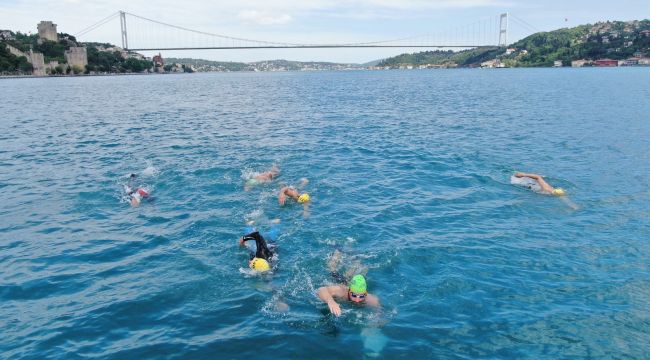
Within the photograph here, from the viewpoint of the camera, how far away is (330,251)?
13.2 meters

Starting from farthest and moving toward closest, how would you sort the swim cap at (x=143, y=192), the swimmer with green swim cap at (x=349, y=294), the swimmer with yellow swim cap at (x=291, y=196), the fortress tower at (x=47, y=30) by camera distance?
the fortress tower at (x=47, y=30) < the swim cap at (x=143, y=192) < the swimmer with yellow swim cap at (x=291, y=196) < the swimmer with green swim cap at (x=349, y=294)

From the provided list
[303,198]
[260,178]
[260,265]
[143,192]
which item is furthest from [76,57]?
[260,265]

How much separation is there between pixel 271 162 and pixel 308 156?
8.27 feet

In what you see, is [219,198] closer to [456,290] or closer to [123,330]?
[123,330]

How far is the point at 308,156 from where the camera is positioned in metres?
26.0

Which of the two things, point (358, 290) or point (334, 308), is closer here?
point (334, 308)

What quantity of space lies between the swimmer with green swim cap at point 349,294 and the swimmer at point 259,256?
1.97 meters

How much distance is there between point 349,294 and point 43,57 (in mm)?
174366

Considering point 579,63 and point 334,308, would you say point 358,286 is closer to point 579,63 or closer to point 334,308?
point 334,308

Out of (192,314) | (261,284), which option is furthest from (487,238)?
(192,314)

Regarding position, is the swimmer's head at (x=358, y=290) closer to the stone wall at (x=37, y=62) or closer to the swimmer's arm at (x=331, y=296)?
the swimmer's arm at (x=331, y=296)

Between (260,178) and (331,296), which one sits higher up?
(260,178)

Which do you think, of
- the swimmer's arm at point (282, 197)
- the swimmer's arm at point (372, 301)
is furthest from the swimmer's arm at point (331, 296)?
the swimmer's arm at point (282, 197)

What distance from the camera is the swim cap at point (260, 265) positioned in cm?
1184
